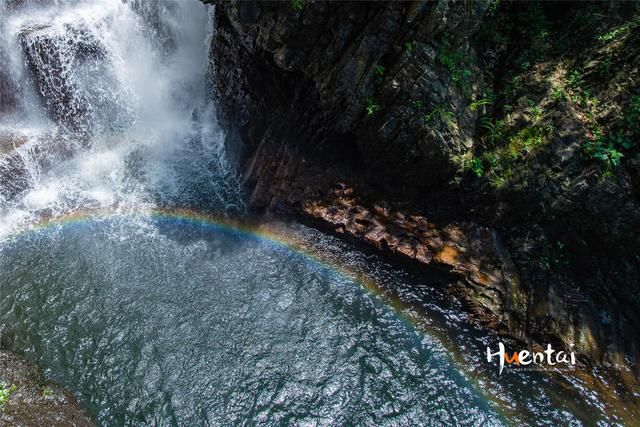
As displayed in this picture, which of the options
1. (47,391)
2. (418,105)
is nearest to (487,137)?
(418,105)

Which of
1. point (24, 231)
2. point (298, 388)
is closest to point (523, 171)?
point (298, 388)

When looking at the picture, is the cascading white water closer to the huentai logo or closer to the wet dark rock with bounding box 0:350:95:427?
the wet dark rock with bounding box 0:350:95:427

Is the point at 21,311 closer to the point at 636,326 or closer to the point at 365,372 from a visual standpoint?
the point at 365,372

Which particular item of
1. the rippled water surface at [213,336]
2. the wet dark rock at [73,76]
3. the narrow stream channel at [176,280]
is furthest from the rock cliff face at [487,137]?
the wet dark rock at [73,76]

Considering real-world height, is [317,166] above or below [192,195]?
above

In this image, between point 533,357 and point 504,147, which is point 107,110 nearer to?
point 504,147
